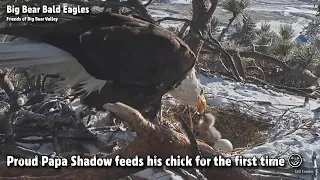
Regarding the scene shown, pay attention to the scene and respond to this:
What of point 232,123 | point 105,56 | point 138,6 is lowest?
point 232,123

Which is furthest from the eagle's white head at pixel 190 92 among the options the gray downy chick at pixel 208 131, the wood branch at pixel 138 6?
the wood branch at pixel 138 6

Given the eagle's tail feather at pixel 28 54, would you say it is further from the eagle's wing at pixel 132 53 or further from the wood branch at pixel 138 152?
the wood branch at pixel 138 152

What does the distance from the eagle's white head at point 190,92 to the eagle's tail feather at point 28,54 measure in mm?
968

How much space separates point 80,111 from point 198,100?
92 centimetres

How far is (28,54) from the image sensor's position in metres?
2.84

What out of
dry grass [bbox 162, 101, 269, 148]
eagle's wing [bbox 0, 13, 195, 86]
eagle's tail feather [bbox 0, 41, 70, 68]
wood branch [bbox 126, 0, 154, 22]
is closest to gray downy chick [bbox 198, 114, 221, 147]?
dry grass [bbox 162, 101, 269, 148]

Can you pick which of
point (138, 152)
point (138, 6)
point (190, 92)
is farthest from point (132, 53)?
point (138, 152)

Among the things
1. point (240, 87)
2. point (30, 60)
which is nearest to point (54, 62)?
point (30, 60)

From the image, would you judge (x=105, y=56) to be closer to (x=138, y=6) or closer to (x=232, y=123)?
(x=138, y=6)

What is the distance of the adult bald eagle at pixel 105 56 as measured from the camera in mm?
2902

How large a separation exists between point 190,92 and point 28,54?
51.2 inches

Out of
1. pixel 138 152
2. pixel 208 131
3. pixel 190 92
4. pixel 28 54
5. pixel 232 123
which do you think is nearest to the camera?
pixel 138 152

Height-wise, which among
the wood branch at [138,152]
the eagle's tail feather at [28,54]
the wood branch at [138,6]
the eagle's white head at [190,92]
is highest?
the wood branch at [138,6]

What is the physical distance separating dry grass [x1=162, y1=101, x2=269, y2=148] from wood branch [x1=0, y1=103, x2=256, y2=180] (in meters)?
1.43
